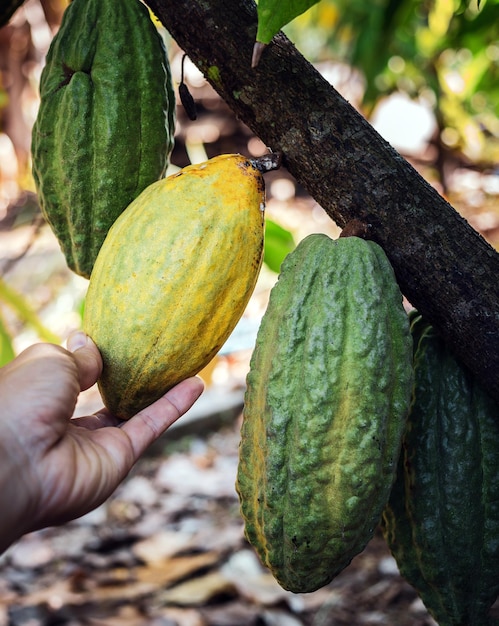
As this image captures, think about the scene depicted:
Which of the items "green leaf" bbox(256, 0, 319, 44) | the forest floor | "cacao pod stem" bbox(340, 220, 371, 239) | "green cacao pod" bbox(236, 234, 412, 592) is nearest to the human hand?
"green cacao pod" bbox(236, 234, 412, 592)

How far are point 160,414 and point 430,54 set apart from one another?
12.4 feet

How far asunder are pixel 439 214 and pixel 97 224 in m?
0.56

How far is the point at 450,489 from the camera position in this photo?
3.63 ft

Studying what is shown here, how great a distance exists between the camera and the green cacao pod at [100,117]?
1163 mm

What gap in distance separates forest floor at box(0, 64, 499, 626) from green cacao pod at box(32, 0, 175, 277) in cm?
77

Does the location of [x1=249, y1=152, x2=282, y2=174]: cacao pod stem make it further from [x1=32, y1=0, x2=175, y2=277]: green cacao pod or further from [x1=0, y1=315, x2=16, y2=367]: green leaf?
[x1=0, y1=315, x2=16, y2=367]: green leaf

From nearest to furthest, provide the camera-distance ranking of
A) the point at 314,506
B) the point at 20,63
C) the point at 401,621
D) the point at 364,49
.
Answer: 1. the point at 314,506
2. the point at 401,621
3. the point at 364,49
4. the point at 20,63

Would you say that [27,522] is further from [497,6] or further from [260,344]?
[497,6]

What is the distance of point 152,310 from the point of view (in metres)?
1.00

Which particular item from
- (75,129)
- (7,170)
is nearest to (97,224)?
(75,129)

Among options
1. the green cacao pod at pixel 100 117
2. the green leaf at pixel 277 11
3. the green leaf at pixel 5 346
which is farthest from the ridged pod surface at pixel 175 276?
the green leaf at pixel 5 346

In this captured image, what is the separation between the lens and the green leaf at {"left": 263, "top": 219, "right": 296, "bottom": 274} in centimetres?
178

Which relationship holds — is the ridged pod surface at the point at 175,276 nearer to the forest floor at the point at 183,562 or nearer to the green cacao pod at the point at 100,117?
the green cacao pod at the point at 100,117

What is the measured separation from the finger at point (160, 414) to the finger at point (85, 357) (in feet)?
0.35
